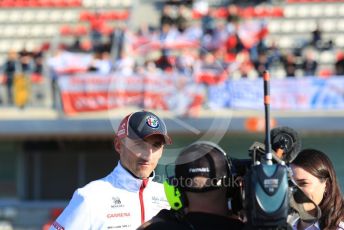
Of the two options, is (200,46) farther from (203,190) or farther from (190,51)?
(203,190)

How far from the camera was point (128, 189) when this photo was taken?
3.99 meters

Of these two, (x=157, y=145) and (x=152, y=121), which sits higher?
(x=152, y=121)

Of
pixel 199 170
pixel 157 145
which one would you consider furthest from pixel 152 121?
pixel 199 170

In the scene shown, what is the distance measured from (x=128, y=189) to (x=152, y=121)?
0.41 metres

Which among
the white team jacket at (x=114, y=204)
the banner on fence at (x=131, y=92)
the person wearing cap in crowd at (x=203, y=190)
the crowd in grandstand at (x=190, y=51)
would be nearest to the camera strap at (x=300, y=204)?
the person wearing cap in crowd at (x=203, y=190)

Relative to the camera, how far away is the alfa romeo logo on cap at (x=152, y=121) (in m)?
3.72

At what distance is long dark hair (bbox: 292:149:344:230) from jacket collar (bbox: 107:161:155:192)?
71cm

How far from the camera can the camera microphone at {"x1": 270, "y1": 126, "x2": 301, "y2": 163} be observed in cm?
422

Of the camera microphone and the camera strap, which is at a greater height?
the camera strap

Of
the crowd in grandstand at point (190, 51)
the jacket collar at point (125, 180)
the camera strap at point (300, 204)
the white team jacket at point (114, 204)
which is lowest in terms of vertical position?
the crowd in grandstand at point (190, 51)

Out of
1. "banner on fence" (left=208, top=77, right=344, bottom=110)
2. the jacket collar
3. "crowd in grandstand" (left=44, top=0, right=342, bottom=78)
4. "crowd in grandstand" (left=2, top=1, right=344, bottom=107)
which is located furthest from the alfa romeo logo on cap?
"banner on fence" (left=208, top=77, right=344, bottom=110)

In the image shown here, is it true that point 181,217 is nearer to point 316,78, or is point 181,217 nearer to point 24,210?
point 316,78

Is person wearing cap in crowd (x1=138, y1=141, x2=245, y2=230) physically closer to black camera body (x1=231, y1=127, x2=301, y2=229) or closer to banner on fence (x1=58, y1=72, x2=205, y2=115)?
black camera body (x1=231, y1=127, x2=301, y2=229)

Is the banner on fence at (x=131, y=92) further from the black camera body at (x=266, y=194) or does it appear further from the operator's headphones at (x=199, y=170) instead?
the black camera body at (x=266, y=194)
